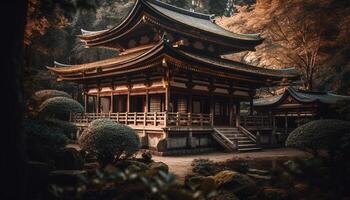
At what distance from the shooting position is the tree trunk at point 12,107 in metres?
4.59

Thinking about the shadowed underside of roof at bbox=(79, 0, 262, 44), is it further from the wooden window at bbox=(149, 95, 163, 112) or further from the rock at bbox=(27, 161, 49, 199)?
the rock at bbox=(27, 161, 49, 199)

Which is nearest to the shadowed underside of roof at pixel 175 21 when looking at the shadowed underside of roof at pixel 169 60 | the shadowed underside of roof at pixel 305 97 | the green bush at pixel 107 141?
the shadowed underside of roof at pixel 169 60

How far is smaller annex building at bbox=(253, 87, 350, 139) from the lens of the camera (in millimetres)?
25122

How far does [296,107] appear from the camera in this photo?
2689 centimetres

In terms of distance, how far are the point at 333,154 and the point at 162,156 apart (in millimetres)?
9777

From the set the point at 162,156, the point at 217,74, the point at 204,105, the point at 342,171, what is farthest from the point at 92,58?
the point at 342,171

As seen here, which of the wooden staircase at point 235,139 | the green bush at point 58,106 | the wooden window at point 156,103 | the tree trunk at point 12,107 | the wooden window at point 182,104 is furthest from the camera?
the wooden window at point 182,104

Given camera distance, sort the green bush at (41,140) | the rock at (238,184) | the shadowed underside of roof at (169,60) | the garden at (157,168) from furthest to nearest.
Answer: the shadowed underside of roof at (169,60) → the green bush at (41,140) → the rock at (238,184) → the garden at (157,168)

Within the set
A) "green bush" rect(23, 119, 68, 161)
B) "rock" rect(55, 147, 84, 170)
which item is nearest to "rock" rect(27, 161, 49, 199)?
"green bush" rect(23, 119, 68, 161)

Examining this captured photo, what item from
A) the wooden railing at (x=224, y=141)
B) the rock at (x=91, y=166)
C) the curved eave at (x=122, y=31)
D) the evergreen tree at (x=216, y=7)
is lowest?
the rock at (x=91, y=166)

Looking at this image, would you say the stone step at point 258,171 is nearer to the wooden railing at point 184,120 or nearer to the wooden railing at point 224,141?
the wooden railing at point 224,141

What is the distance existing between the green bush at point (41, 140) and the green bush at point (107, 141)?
1.03m

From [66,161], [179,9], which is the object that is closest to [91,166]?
[66,161]

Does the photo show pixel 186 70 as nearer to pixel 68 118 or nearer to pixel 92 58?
pixel 68 118
